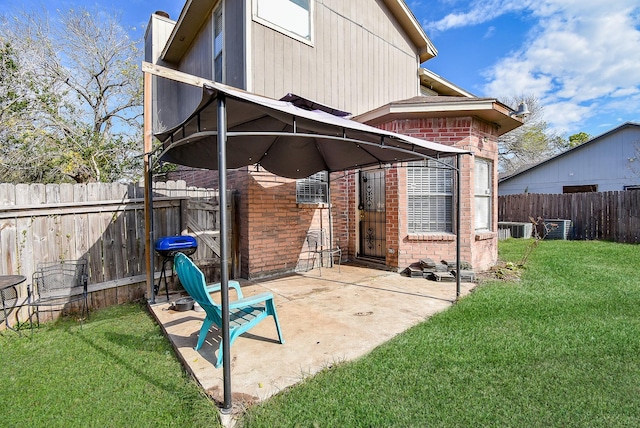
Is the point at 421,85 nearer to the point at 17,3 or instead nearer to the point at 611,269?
the point at 611,269

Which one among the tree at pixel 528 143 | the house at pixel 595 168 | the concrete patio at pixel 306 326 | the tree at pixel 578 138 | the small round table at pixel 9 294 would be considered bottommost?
the concrete patio at pixel 306 326

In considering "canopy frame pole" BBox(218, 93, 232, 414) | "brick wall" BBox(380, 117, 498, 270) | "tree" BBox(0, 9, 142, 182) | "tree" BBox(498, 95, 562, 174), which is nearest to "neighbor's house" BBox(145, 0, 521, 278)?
"brick wall" BBox(380, 117, 498, 270)

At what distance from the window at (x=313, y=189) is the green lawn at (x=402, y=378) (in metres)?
3.89

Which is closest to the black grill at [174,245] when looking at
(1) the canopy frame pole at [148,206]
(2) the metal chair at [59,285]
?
(1) the canopy frame pole at [148,206]

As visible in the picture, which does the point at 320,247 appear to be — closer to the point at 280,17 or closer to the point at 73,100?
the point at 280,17

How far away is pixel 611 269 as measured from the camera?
682 centimetres

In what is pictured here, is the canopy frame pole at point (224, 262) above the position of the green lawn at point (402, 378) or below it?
above

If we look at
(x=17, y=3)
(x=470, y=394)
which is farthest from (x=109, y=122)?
(x=470, y=394)

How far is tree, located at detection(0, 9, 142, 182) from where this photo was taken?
386 inches

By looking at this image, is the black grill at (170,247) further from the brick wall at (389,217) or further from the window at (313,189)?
the window at (313,189)

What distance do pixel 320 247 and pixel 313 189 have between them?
1.36m

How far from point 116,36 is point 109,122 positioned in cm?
350

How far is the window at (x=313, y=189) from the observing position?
707 cm

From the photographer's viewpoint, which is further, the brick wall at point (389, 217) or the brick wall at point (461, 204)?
the brick wall at point (461, 204)
